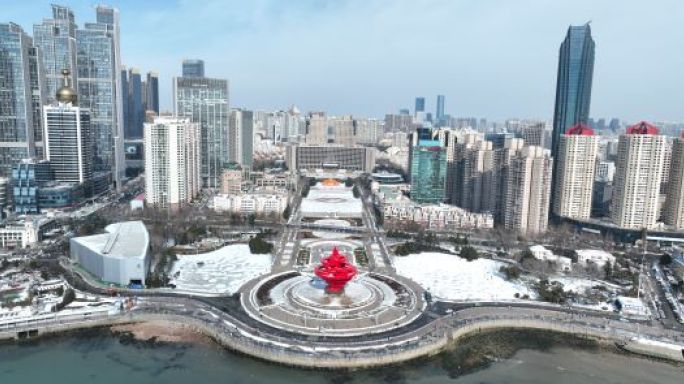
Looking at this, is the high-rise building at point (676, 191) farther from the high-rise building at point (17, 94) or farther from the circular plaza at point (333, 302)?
the high-rise building at point (17, 94)

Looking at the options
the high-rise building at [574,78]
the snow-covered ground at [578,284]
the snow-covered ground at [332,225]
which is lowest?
the snow-covered ground at [578,284]

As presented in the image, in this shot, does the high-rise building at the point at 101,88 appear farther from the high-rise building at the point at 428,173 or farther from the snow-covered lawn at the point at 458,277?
the snow-covered lawn at the point at 458,277

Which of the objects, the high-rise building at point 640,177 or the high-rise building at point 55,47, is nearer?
the high-rise building at point 640,177

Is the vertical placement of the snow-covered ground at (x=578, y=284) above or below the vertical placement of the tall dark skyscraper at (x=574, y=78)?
below

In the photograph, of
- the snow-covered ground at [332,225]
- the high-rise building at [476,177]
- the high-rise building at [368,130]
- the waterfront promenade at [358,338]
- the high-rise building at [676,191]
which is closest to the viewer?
the waterfront promenade at [358,338]

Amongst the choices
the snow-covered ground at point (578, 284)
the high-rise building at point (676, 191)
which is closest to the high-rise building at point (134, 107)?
the snow-covered ground at point (578, 284)

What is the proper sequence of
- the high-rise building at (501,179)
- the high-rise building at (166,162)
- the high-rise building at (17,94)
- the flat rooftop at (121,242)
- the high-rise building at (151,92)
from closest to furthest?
1. the flat rooftop at (121,242)
2. the high-rise building at (501,179)
3. the high-rise building at (166,162)
4. the high-rise building at (17,94)
5. the high-rise building at (151,92)

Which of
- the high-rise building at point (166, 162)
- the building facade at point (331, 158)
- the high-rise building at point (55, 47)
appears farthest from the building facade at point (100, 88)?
the building facade at point (331, 158)
